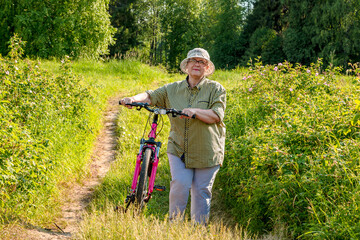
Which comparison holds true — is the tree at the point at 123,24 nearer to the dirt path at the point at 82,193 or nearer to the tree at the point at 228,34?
the tree at the point at 228,34

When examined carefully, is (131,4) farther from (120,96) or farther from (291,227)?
(291,227)

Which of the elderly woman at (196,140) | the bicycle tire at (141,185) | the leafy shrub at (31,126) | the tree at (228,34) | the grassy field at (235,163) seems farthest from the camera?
the tree at (228,34)

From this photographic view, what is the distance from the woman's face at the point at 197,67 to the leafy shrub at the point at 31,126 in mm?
2035

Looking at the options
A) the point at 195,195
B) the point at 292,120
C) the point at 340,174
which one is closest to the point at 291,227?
the point at 340,174

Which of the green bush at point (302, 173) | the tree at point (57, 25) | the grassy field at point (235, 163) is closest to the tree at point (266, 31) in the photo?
the tree at point (57, 25)

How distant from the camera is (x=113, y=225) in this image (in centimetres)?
364

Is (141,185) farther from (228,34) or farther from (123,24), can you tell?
(228,34)

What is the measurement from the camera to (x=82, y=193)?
20.2 ft

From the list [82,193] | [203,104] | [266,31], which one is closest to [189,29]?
[266,31]

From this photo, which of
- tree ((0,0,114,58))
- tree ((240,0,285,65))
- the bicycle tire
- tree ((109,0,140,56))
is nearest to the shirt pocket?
the bicycle tire

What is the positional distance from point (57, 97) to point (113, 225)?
4.91 m

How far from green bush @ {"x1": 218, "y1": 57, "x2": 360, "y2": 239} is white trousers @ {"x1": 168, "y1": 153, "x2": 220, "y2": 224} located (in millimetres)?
621

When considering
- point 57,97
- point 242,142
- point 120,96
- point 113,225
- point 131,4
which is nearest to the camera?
point 113,225

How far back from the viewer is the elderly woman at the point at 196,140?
410 centimetres
